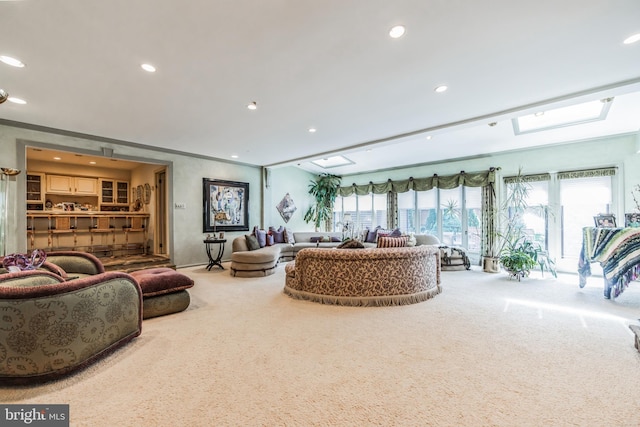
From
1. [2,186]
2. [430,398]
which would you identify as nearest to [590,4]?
[430,398]

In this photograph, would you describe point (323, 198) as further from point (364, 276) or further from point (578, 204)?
point (578, 204)

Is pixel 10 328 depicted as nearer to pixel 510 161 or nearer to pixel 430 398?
pixel 430 398

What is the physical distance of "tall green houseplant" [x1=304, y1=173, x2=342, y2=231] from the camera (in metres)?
9.11

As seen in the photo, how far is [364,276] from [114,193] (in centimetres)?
836

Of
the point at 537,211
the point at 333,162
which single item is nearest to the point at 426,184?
the point at 537,211

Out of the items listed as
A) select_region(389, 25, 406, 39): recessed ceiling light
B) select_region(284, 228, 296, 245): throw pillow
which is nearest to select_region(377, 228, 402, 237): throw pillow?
select_region(284, 228, 296, 245): throw pillow

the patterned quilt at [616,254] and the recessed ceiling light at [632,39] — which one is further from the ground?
the recessed ceiling light at [632,39]

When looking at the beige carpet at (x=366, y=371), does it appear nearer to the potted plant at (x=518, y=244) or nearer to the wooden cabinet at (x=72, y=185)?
the potted plant at (x=518, y=244)

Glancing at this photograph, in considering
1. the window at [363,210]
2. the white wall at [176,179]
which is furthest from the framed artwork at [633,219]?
the white wall at [176,179]

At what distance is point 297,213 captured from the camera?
8.94m

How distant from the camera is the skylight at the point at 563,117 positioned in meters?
4.18

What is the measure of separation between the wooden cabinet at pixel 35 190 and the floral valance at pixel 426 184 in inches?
330

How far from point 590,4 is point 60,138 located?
280 inches

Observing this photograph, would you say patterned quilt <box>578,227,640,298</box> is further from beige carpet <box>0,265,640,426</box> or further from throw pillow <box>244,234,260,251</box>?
throw pillow <box>244,234,260,251</box>
